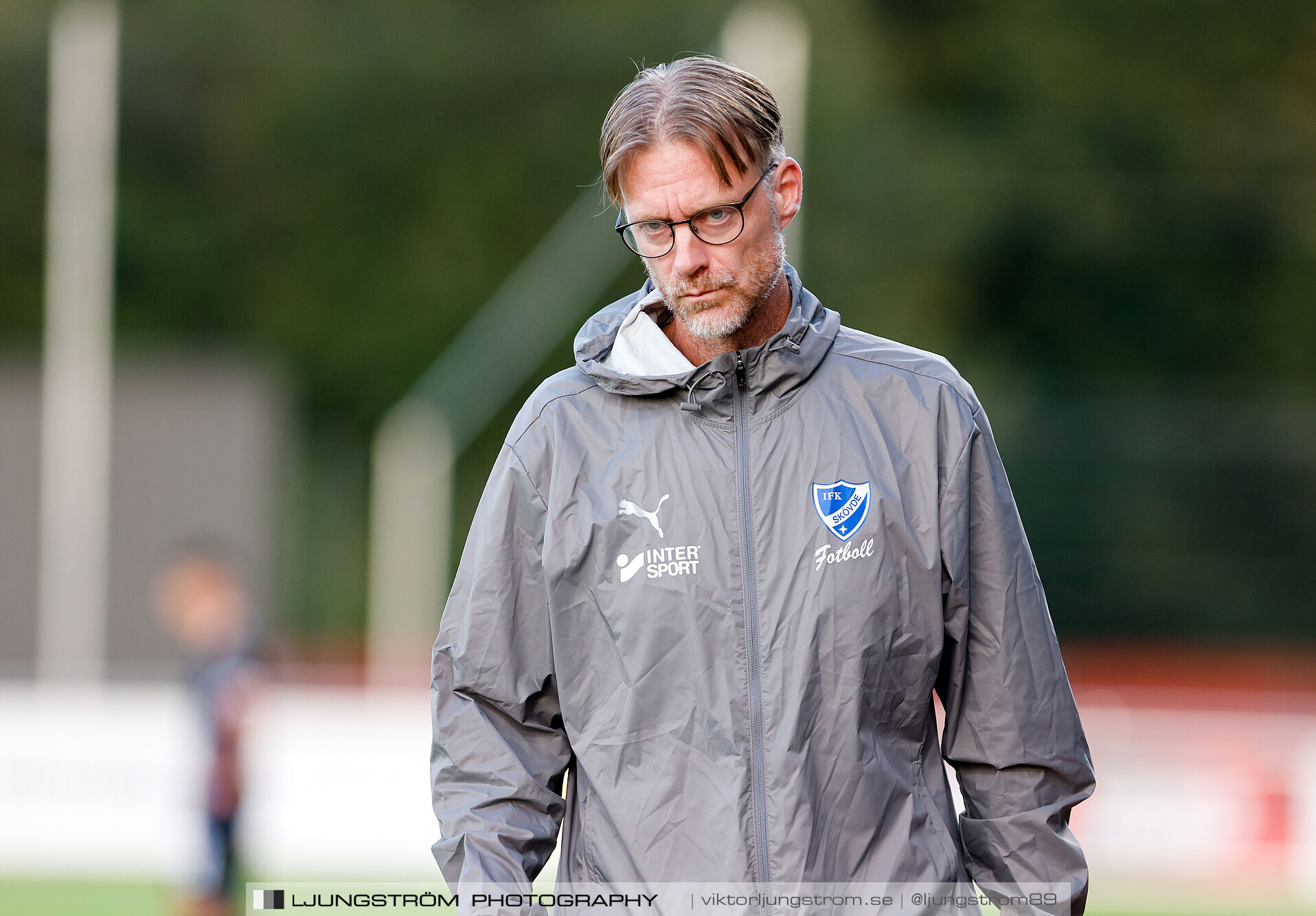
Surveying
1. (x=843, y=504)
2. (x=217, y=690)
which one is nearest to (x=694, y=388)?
(x=843, y=504)

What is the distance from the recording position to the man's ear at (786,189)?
241cm

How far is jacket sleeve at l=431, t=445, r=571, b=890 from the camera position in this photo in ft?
7.57

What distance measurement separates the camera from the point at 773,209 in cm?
240

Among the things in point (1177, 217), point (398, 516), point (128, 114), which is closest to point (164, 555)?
point (398, 516)

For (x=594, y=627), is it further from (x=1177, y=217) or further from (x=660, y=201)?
(x=1177, y=217)

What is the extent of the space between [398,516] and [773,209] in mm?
11651

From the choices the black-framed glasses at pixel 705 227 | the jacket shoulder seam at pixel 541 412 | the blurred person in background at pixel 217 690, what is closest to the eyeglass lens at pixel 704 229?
the black-framed glasses at pixel 705 227

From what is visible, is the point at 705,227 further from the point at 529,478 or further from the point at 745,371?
the point at 529,478

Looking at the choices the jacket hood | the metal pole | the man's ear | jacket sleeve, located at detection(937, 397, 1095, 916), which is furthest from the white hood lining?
the metal pole

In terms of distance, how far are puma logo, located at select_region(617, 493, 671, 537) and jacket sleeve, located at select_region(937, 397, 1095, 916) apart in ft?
1.27

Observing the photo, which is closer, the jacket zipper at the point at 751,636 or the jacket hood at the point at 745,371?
the jacket zipper at the point at 751,636

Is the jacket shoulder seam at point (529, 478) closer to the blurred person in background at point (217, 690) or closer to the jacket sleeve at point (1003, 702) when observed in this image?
the jacket sleeve at point (1003, 702)

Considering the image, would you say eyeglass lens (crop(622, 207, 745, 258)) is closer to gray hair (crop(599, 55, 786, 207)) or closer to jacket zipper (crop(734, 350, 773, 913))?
gray hair (crop(599, 55, 786, 207))

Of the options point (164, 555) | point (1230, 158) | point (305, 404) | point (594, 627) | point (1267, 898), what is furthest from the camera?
point (1230, 158)
